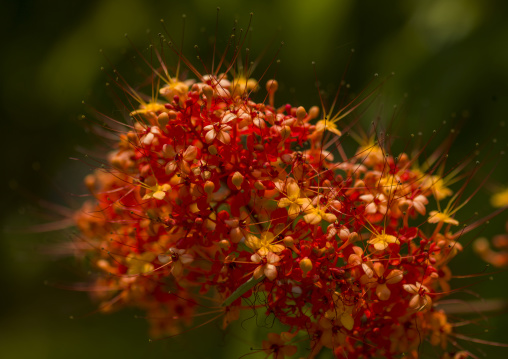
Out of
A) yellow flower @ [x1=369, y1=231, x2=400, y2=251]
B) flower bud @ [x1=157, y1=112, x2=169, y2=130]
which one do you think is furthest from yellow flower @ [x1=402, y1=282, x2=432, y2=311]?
flower bud @ [x1=157, y1=112, x2=169, y2=130]

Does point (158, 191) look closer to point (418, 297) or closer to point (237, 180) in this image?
point (237, 180)

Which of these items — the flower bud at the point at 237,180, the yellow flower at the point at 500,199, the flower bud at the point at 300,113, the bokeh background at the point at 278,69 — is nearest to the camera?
the flower bud at the point at 237,180

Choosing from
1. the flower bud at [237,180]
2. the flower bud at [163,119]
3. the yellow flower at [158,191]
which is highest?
the flower bud at [163,119]

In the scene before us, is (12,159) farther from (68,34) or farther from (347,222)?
(347,222)

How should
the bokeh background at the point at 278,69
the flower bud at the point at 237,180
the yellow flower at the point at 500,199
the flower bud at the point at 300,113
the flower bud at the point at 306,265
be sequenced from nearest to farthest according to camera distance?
the flower bud at the point at 306,265 < the flower bud at the point at 237,180 < the flower bud at the point at 300,113 < the yellow flower at the point at 500,199 < the bokeh background at the point at 278,69

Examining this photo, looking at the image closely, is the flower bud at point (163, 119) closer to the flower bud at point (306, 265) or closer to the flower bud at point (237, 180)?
the flower bud at point (237, 180)

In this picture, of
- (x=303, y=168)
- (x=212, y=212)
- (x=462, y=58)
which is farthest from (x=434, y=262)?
(x=462, y=58)

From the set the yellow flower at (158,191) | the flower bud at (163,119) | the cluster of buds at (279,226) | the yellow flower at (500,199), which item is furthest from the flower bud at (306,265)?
the yellow flower at (500,199)
